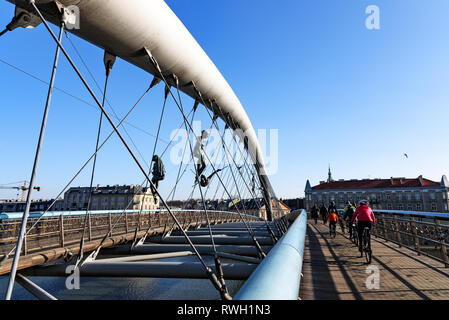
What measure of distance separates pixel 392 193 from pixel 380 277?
86067mm

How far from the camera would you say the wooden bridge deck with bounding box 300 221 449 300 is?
3735 millimetres

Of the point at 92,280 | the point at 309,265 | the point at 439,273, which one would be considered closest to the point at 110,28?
the point at 309,265

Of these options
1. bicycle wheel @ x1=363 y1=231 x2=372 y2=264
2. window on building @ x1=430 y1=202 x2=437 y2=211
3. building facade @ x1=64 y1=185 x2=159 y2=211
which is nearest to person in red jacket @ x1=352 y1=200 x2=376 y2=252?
bicycle wheel @ x1=363 y1=231 x2=372 y2=264

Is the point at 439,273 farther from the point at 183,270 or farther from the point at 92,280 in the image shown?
the point at 92,280

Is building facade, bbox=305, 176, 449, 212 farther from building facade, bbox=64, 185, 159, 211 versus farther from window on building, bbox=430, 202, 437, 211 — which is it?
building facade, bbox=64, 185, 159, 211

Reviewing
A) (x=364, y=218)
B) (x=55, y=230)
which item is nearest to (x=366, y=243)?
(x=364, y=218)

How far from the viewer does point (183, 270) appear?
4.80m

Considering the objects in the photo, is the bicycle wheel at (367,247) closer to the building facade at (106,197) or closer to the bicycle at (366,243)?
the bicycle at (366,243)

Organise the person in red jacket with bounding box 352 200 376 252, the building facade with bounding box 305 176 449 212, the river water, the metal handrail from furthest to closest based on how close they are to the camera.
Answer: the building facade with bounding box 305 176 449 212, the river water, the person in red jacket with bounding box 352 200 376 252, the metal handrail

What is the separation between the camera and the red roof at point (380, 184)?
7538cm

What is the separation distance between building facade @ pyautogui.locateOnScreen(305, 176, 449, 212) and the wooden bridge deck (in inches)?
2805

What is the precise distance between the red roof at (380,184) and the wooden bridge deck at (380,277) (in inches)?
3231
